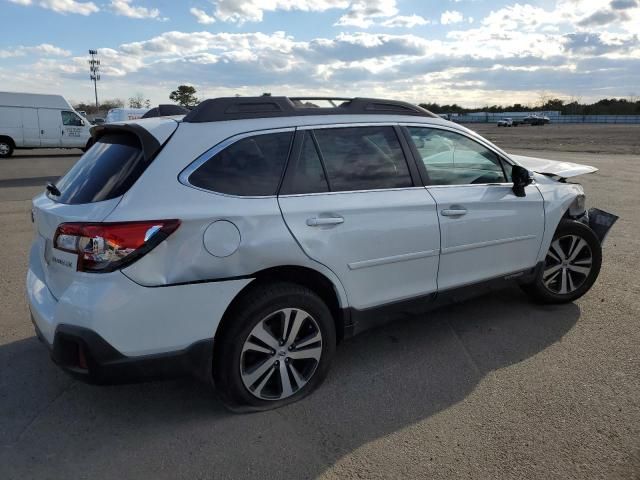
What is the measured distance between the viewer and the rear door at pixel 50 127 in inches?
858

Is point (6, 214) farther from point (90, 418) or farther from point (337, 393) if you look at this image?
point (337, 393)

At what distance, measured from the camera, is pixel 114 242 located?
101 inches

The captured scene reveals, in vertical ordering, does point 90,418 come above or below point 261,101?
below

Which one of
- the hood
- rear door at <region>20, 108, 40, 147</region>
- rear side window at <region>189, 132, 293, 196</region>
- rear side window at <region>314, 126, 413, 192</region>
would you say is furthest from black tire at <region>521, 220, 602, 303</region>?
rear door at <region>20, 108, 40, 147</region>

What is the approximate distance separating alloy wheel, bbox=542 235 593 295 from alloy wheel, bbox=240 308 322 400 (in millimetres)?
2426

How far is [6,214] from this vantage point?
8.95 metres

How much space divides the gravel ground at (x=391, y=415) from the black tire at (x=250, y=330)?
9cm

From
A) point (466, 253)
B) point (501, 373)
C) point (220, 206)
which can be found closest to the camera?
point (220, 206)

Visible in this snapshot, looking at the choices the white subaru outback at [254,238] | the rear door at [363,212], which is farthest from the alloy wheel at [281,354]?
the rear door at [363,212]

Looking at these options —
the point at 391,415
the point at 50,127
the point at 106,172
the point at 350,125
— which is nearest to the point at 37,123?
the point at 50,127

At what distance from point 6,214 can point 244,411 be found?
7759 millimetres

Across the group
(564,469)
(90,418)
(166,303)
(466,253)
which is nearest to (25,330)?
(90,418)

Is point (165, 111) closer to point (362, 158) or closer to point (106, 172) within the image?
point (106, 172)

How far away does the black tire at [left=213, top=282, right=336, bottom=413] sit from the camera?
288 cm
